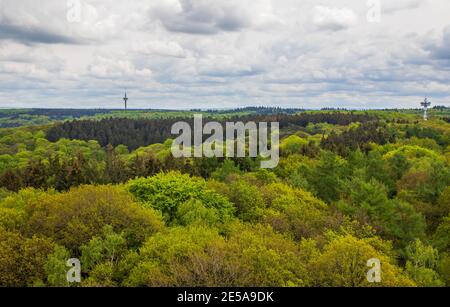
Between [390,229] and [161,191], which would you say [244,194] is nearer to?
[161,191]

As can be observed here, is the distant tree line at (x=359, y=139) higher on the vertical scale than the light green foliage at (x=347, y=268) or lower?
higher

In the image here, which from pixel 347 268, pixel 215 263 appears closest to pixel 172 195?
pixel 215 263

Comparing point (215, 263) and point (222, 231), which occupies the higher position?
point (215, 263)

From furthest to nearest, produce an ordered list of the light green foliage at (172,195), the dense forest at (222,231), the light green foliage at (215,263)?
1. the light green foliage at (172,195)
2. the dense forest at (222,231)
3. the light green foliage at (215,263)

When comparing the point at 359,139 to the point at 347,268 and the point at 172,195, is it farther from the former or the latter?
the point at 347,268

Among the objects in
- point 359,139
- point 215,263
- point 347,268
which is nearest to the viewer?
point 215,263

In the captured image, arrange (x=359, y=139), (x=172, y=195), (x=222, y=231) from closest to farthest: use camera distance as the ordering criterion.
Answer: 1. (x=222, y=231)
2. (x=172, y=195)
3. (x=359, y=139)

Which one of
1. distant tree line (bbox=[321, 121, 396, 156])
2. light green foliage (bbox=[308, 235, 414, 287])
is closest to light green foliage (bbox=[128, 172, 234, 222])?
light green foliage (bbox=[308, 235, 414, 287])

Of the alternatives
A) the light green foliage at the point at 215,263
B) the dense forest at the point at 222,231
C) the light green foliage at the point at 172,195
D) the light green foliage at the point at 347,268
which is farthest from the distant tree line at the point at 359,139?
the light green foliage at the point at 215,263

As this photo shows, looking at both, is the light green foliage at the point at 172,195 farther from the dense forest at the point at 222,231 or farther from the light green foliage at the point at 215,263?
the light green foliage at the point at 215,263

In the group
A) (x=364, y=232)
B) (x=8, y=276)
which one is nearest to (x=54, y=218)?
(x=8, y=276)

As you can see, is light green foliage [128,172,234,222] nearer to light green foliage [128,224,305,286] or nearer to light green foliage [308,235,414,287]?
light green foliage [128,224,305,286]
